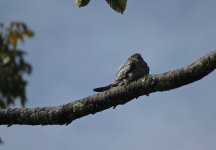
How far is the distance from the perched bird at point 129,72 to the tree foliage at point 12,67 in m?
3.48

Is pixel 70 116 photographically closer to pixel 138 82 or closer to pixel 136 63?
pixel 138 82

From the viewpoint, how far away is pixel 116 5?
21.3 ft

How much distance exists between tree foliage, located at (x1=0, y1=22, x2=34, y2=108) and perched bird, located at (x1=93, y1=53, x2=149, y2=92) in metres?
3.48

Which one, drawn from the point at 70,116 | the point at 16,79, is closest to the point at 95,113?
the point at 70,116

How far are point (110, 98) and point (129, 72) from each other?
1.18m

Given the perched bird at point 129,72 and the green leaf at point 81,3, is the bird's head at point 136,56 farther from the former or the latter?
the green leaf at point 81,3

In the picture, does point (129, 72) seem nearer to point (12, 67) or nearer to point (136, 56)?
point (136, 56)

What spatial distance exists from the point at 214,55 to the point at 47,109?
2132mm

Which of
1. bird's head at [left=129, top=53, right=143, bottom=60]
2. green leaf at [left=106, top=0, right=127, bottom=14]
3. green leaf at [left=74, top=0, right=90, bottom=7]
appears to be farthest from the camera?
bird's head at [left=129, top=53, right=143, bottom=60]

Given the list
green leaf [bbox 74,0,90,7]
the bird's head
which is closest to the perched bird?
the bird's head

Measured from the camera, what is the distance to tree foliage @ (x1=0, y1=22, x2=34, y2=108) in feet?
33.5

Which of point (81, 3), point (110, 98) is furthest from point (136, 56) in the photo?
point (110, 98)

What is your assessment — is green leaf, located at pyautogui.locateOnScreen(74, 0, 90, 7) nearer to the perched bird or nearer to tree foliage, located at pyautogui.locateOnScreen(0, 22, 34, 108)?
the perched bird

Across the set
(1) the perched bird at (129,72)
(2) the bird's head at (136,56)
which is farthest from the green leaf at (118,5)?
(2) the bird's head at (136,56)
